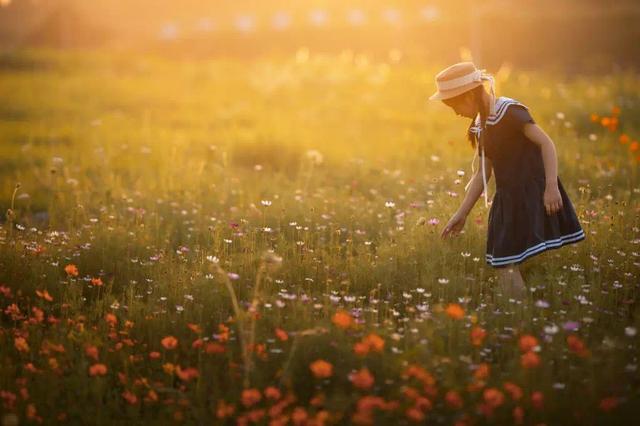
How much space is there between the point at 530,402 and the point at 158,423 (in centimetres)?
165

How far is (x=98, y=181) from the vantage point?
809 cm

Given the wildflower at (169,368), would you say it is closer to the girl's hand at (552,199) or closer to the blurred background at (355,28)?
the girl's hand at (552,199)

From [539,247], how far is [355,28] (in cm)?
2258

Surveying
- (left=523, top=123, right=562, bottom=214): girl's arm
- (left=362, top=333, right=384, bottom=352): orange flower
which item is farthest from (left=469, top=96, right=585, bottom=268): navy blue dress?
(left=362, top=333, right=384, bottom=352): orange flower

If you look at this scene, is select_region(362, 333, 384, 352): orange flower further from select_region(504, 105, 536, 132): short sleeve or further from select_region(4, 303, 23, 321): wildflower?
select_region(4, 303, 23, 321): wildflower

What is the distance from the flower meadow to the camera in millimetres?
3570

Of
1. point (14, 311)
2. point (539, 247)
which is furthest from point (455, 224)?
point (14, 311)

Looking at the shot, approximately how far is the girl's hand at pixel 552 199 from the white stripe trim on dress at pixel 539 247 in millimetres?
236

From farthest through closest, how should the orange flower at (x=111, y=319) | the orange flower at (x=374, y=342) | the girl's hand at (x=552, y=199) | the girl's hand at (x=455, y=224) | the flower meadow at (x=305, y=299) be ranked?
the girl's hand at (x=455, y=224), the girl's hand at (x=552, y=199), the orange flower at (x=111, y=319), the flower meadow at (x=305, y=299), the orange flower at (x=374, y=342)

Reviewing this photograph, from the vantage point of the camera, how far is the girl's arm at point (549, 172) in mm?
4473

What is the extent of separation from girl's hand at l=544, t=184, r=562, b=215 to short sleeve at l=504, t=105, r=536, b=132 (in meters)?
0.41

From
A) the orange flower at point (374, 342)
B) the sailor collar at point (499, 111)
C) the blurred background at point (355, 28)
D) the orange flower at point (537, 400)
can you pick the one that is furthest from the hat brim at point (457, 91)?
the blurred background at point (355, 28)

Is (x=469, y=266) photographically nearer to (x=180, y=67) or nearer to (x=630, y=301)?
(x=630, y=301)

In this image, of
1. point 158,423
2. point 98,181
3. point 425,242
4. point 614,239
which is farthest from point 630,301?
point 98,181
